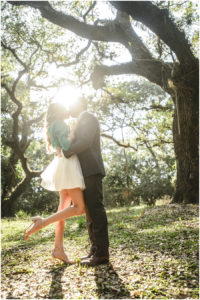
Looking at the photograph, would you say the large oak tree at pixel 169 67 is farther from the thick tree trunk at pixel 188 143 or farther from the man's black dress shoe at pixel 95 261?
the man's black dress shoe at pixel 95 261

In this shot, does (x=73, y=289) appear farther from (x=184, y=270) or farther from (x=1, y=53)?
(x=1, y=53)

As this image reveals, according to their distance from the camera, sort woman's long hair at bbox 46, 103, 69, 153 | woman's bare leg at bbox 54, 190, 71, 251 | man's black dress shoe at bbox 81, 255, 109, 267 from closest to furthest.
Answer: man's black dress shoe at bbox 81, 255, 109, 267 < woman's bare leg at bbox 54, 190, 71, 251 < woman's long hair at bbox 46, 103, 69, 153

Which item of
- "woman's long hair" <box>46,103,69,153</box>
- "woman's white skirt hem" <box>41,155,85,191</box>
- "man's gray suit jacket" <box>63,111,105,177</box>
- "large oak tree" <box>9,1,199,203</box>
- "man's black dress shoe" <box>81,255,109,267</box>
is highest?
"large oak tree" <box>9,1,199,203</box>

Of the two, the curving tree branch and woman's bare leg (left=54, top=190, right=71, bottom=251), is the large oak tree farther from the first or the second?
woman's bare leg (left=54, top=190, right=71, bottom=251)

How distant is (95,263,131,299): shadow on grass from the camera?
95.8 inches

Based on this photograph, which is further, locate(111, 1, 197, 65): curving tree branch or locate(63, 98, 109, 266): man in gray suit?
locate(111, 1, 197, 65): curving tree branch

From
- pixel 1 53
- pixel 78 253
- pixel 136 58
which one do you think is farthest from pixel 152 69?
pixel 1 53

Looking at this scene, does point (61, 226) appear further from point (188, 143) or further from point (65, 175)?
point (188, 143)

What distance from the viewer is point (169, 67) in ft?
25.6

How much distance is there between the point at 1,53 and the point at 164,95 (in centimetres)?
943

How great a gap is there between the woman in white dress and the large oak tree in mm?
4338

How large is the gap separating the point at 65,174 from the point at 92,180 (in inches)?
12.6

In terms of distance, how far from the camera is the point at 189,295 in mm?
2283

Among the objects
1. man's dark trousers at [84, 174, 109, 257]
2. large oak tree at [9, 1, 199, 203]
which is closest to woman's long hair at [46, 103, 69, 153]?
man's dark trousers at [84, 174, 109, 257]
